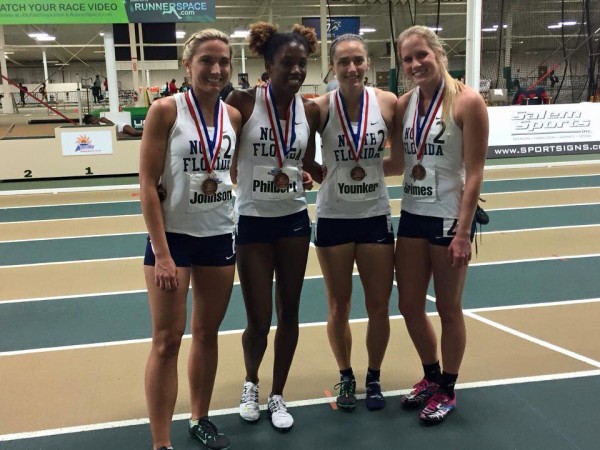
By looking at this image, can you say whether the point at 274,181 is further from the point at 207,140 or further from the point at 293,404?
the point at 293,404

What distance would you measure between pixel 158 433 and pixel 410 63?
218 cm

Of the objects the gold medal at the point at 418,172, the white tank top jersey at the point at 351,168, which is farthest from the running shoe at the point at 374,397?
the gold medal at the point at 418,172

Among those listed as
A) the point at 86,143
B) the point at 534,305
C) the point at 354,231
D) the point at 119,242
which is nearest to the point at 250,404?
the point at 354,231

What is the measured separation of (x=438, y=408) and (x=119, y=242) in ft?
16.7

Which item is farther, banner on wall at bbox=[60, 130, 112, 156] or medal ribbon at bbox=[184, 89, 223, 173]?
→ banner on wall at bbox=[60, 130, 112, 156]

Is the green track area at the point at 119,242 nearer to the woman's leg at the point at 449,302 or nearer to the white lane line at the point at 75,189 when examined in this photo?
the white lane line at the point at 75,189

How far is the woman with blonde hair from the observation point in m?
2.45

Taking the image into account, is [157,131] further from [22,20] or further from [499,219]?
[22,20]

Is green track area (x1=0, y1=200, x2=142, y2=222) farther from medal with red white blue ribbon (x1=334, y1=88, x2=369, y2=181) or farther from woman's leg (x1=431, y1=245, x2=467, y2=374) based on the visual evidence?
woman's leg (x1=431, y1=245, x2=467, y2=374)

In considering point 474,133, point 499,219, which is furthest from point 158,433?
point 499,219

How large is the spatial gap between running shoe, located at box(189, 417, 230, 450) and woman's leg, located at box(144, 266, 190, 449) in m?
0.26

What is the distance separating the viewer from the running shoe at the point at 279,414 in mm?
2973

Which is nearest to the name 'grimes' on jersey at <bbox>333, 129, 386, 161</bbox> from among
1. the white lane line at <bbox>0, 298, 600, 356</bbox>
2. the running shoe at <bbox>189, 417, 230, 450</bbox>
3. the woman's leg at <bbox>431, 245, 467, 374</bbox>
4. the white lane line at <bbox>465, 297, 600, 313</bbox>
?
the woman's leg at <bbox>431, 245, 467, 374</bbox>

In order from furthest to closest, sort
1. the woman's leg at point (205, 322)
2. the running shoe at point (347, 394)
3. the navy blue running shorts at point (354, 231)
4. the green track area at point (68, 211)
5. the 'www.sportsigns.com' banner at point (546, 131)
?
the 'www.sportsigns.com' banner at point (546, 131) < the green track area at point (68, 211) < the running shoe at point (347, 394) < the navy blue running shorts at point (354, 231) < the woman's leg at point (205, 322)
